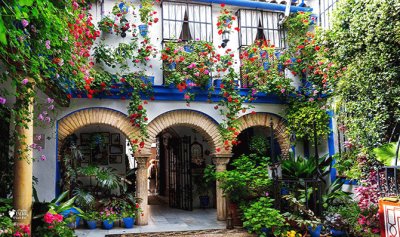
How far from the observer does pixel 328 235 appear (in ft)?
18.3

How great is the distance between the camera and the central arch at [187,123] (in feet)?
23.8

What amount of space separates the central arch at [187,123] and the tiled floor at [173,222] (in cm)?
154

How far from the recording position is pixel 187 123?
7449mm

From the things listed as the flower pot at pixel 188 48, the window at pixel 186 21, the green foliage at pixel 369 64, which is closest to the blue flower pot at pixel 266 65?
the window at pixel 186 21

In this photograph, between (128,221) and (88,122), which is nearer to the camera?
(128,221)

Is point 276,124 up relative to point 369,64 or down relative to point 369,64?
down

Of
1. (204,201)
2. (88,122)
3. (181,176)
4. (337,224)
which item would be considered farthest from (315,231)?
(88,122)

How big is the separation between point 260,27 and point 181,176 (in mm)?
4391

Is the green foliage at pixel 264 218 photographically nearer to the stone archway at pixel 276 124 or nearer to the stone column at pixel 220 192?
the stone column at pixel 220 192

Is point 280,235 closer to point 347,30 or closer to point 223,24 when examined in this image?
point 347,30

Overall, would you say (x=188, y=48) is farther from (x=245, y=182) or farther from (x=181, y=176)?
(x=181, y=176)

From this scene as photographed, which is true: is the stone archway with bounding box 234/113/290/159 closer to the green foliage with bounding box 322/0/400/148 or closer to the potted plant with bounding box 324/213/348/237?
the green foliage with bounding box 322/0/400/148

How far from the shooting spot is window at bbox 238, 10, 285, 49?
7.96 metres

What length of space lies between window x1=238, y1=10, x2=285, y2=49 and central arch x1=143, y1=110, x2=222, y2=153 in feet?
6.40
